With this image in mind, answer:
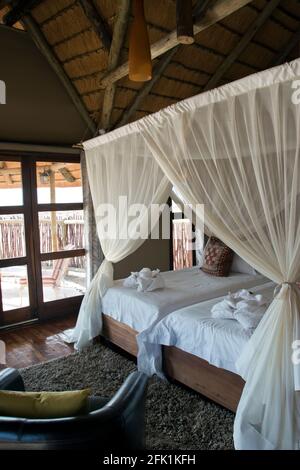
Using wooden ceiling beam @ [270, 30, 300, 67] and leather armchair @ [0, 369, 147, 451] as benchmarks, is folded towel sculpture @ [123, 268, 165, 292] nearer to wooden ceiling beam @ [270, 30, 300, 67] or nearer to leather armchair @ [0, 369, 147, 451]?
leather armchair @ [0, 369, 147, 451]

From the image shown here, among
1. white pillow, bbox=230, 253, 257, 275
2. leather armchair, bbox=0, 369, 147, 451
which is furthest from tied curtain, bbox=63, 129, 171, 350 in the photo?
leather armchair, bbox=0, 369, 147, 451

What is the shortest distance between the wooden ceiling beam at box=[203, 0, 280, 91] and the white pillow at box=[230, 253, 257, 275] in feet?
7.69

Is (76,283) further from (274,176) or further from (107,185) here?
(274,176)

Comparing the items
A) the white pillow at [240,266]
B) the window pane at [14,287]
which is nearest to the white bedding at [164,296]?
the white pillow at [240,266]

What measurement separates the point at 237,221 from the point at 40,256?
9.66ft

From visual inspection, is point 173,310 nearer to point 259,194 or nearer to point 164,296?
point 164,296

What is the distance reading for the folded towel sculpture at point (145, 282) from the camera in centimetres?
317

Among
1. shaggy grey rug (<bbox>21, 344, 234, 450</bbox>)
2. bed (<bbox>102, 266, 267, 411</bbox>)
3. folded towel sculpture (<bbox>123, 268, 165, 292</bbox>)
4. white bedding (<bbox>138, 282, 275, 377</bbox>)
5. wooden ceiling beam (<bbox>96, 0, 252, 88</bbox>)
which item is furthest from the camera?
folded towel sculpture (<bbox>123, 268, 165, 292</bbox>)

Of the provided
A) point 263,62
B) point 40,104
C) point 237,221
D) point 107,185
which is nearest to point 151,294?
point 107,185

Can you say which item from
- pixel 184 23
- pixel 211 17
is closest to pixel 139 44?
pixel 184 23

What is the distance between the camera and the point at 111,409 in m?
1.30

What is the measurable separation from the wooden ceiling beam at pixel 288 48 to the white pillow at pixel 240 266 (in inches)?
116

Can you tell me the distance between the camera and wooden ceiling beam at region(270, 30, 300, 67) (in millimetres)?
4566

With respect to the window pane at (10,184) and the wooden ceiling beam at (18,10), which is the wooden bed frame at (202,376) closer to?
the window pane at (10,184)
